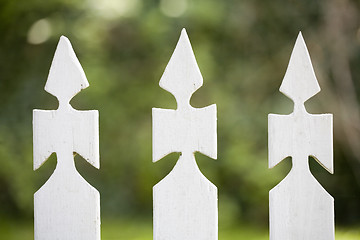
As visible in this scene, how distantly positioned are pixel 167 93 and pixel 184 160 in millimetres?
2312

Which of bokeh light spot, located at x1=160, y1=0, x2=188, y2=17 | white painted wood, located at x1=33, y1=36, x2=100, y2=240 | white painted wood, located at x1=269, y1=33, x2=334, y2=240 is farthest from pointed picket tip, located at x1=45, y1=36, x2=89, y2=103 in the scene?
bokeh light spot, located at x1=160, y1=0, x2=188, y2=17

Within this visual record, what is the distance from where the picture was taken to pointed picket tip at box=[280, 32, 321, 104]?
50.0 inches

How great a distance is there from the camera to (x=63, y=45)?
1.30 meters

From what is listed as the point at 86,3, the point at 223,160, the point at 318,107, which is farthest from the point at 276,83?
the point at 86,3

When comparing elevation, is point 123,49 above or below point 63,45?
above

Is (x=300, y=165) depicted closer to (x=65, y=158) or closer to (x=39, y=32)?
(x=65, y=158)

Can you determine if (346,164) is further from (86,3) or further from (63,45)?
(63,45)

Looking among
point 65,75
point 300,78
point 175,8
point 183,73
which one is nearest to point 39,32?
point 175,8

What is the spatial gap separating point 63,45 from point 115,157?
2.46m

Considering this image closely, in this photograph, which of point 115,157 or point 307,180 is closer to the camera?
point 307,180

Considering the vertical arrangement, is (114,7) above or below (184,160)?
above

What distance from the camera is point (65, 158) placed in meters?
1.29

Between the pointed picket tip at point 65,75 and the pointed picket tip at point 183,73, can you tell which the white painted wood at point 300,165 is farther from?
the pointed picket tip at point 65,75

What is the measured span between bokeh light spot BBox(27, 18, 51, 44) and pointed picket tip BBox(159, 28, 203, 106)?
2.46 m
